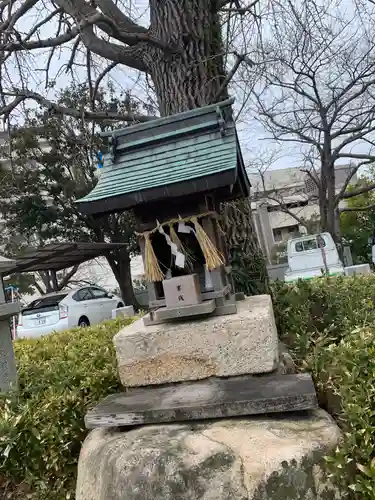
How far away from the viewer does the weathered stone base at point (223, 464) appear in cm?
196

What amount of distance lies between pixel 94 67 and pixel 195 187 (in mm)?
4268

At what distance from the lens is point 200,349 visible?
2.71 meters

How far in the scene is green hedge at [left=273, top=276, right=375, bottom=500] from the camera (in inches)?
78.2

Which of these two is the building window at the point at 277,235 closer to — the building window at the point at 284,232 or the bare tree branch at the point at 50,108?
the building window at the point at 284,232

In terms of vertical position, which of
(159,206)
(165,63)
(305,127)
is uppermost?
(305,127)

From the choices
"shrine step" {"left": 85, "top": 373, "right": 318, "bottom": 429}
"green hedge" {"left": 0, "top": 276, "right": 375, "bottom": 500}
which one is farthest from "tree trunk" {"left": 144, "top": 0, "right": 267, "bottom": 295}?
"shrine step" {"left": 85, "top": 373, "right": 318, "bottom": 429}

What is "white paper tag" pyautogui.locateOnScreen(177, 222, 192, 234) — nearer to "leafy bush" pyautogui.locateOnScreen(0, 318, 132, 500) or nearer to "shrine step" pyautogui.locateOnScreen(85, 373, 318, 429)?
"shrine step" pyautogui.locateOnScreen(85, 373, 318, 429)

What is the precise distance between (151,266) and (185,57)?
9.77 ft

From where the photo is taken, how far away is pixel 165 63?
16.2 ft

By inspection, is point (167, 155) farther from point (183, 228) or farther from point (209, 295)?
point (209, 295)

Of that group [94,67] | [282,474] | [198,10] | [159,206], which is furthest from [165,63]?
[282,474]

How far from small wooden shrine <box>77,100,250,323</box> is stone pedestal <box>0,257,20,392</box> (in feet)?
3.99

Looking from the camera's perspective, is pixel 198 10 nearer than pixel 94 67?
Yes

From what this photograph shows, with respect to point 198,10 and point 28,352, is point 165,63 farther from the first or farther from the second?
point 28,352
